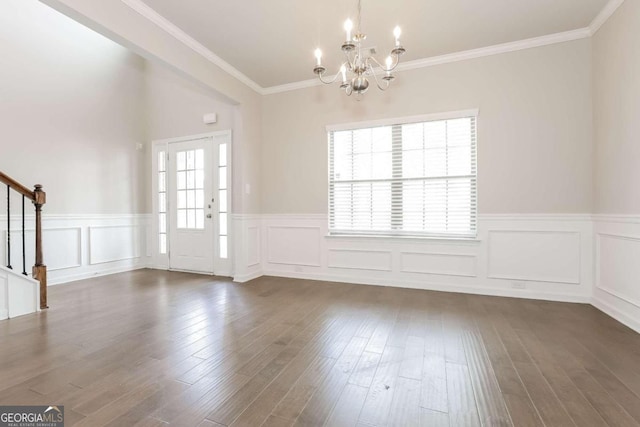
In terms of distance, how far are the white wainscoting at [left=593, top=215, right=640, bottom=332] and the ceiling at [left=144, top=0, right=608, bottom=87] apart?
2122 millimetres

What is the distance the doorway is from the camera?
484 centimetres

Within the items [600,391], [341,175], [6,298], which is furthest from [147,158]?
[600,391]

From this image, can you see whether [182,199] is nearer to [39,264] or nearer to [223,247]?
[223,247]

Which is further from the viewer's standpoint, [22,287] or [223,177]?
[223,177]

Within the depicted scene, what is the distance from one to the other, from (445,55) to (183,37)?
3.12m

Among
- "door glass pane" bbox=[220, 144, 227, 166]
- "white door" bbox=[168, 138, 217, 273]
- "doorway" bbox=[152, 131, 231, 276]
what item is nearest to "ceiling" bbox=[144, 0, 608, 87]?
"door glass pane" bbox=[220, 144, 227, 166]

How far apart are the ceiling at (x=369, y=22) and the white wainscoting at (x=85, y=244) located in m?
3.28

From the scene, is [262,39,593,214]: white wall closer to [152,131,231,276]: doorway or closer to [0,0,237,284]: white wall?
[152,131,231,276]: doorway

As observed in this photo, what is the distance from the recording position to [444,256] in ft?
12.5

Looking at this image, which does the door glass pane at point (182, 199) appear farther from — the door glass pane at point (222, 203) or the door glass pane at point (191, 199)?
the door glass pane at point (222, 203)

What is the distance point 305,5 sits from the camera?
2.83m

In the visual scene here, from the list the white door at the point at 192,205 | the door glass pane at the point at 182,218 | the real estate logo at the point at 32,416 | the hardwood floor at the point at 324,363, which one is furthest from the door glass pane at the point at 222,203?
the real estate logo at the point at 32,416

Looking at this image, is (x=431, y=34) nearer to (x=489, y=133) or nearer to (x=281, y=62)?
(x=489, y=133)

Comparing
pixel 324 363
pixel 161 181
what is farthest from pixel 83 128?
pixel 324 363
